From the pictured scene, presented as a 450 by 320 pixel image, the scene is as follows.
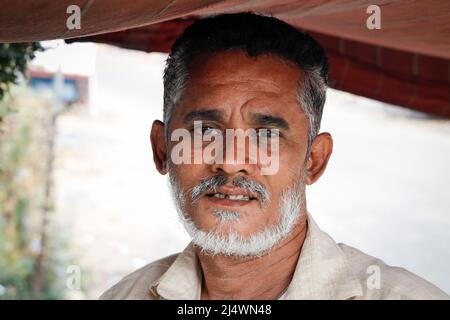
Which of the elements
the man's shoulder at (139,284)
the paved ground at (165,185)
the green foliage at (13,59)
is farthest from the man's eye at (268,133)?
the paved ground at (165,185)

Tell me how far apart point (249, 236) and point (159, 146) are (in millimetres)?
525

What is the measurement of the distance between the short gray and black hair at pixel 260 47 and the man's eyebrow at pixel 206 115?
0.09 metres

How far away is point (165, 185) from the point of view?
841cm

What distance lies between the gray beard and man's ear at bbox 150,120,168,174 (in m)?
0.26

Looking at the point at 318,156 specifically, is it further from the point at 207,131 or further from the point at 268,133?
the point at 207,131

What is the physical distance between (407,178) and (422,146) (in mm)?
755

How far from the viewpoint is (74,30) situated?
167cm

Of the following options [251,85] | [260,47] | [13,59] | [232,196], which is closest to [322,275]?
[232,196]

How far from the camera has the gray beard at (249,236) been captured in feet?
6.67

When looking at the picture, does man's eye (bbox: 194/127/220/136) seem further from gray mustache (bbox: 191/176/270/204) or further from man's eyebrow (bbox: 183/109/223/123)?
gray mustache (bbox: 191/176/270/204)

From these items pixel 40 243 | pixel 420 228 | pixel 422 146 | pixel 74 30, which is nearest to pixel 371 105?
pixel 422 146

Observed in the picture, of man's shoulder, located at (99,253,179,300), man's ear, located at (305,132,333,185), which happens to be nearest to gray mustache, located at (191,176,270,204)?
man's ear, located at (305,132,333,185)

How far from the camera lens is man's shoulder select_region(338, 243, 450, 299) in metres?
1.97
